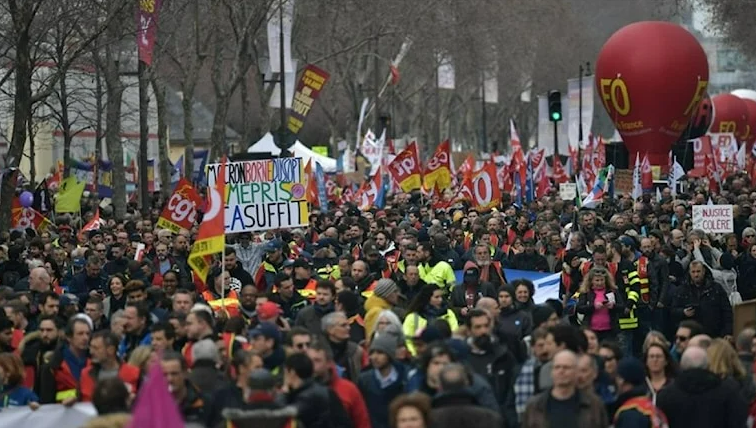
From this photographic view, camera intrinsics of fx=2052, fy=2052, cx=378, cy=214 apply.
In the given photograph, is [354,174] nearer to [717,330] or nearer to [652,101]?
[652,101]

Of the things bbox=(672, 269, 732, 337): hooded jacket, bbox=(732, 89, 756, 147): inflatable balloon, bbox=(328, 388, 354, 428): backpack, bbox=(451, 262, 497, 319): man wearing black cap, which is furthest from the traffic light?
bbox=(328, 388, 354, 428): backpack

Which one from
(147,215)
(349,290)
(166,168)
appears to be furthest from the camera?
(166,168)

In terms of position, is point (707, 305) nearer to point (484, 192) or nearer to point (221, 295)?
point (221, 295)

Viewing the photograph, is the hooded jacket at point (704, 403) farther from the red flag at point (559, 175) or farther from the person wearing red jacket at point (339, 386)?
the red flag at point (559, 175)

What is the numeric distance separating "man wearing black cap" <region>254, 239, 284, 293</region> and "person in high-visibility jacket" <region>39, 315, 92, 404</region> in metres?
6.71

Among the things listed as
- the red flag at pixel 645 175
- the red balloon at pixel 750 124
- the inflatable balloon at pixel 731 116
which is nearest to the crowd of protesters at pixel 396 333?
the red flag at pixel 645 175

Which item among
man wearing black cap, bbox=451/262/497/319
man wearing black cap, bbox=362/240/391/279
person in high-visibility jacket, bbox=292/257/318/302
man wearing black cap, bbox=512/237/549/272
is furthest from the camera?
man wearing black cap, bbox=512/237/549/272

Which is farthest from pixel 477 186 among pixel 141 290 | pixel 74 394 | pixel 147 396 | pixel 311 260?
pixel 147 396

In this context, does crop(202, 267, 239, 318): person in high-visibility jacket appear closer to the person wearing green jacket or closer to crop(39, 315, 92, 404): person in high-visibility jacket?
the person wearing green jacket

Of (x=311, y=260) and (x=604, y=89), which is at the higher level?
(x=604, y=89)

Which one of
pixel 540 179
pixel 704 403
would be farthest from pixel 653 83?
pixel 704 403

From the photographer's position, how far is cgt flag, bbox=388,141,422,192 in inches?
1379

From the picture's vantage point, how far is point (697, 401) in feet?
37.1

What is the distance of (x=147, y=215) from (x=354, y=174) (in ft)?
80.5
